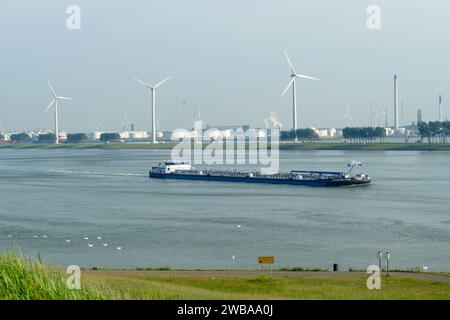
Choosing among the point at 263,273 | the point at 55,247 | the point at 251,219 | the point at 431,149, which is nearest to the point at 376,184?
the point at 251,219

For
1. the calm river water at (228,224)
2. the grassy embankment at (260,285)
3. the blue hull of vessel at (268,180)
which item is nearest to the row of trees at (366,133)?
the blue hull of vessel at (268,180)

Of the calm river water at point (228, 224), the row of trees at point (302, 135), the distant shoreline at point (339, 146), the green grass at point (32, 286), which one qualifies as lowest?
the calm river water at point (228, 224)

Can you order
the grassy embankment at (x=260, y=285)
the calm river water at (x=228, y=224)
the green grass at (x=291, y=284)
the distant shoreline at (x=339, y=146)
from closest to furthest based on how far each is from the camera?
the grassy embankment at (x=260, y=285) → the green grass at (x=291, y=284) → the calm river water at (x=228, y=224) → the distant shoreline at (x=339, y=146)

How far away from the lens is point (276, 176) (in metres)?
60.6

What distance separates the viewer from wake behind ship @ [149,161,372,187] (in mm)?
55750

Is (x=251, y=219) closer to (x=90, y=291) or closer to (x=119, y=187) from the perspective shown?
(x=119, y=187)

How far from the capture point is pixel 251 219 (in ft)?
112

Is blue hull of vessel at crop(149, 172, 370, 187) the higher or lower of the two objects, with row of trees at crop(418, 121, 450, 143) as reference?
lower

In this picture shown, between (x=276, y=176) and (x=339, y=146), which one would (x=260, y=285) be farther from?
(x=339, y=146)

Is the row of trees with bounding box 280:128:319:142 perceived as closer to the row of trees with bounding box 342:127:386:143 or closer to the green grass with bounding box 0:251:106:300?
the row of trees with bounding box 342:127:386:143

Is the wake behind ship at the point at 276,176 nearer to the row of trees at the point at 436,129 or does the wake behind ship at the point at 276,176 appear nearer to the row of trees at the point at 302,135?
the row of trees at the point at 436,129

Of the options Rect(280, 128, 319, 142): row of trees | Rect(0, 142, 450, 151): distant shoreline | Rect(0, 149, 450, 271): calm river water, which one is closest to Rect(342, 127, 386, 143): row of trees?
Rect(0, 142, 450, 151): distant shoreline

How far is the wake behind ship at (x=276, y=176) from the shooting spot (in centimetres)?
5575

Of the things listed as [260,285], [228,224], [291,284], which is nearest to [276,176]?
[228,224]
